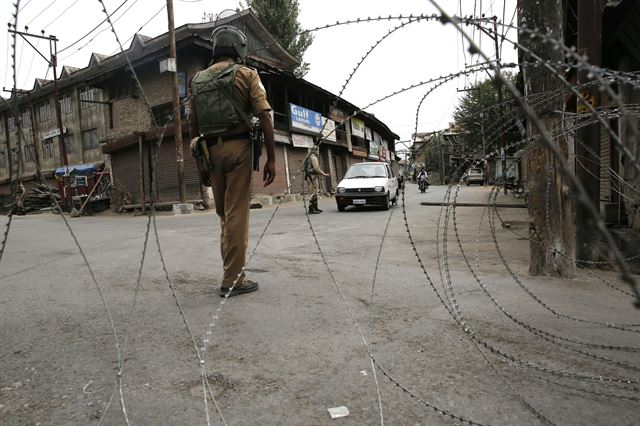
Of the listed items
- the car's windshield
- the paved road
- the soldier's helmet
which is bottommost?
the paved road

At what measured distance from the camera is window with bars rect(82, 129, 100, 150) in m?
24.1

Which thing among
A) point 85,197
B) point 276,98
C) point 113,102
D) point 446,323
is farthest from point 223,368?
point 113,102

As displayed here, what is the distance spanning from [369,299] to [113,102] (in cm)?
2209

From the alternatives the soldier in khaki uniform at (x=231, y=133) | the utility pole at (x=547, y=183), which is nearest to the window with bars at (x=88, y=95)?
the soldier in khaki uniform at (x=231, y=133)

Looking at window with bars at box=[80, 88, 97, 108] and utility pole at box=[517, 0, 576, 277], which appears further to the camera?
window with bars at box=[80, 88, 97, 108]

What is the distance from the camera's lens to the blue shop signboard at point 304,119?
20.4 metres

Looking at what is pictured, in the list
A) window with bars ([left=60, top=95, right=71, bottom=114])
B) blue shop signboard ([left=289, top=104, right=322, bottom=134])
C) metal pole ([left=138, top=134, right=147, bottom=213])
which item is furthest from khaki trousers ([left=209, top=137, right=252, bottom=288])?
window with bars ([left=60, top=95, right=71, bottom=114])

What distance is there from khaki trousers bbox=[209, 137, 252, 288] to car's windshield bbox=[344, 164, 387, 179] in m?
9.79

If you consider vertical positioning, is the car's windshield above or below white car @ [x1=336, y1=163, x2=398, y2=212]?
above

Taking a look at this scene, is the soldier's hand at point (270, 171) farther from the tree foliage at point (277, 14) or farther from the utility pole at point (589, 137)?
the tree foliage at point (277, 14)

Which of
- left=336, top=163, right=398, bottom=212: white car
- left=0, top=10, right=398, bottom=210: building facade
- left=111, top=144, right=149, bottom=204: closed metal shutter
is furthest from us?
left=111, top=144, right=149, bottom=204: closed metal shutter

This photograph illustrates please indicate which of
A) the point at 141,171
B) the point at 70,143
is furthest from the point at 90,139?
the point at 141,171

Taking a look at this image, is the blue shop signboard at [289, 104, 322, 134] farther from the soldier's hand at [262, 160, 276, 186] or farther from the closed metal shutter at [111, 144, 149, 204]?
the soldier's hand at [262, 160, 276, 186]

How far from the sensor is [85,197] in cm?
1830
